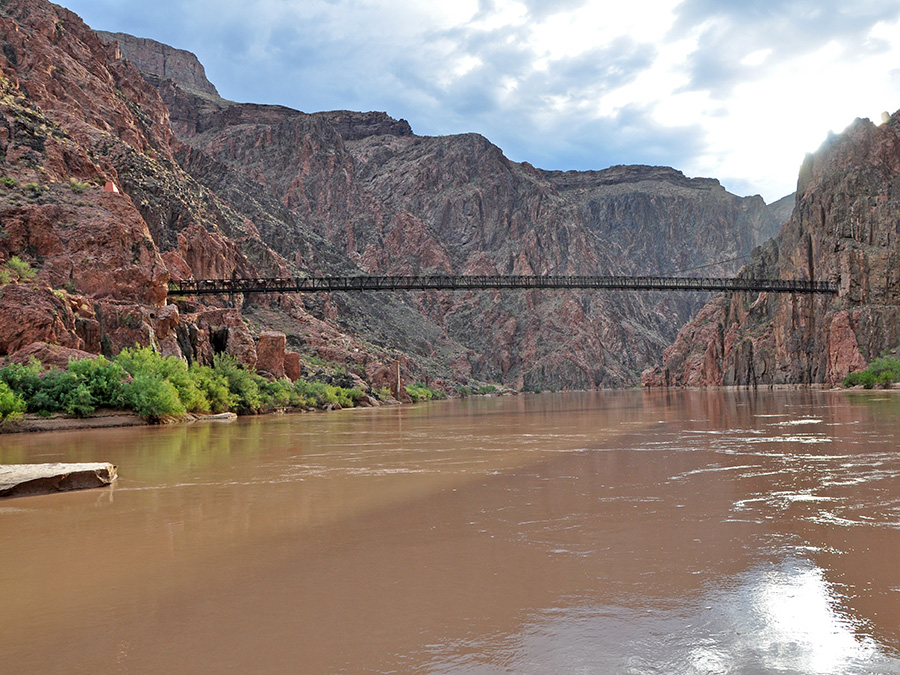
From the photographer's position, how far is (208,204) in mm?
82688

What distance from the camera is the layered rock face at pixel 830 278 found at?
69.7 meters

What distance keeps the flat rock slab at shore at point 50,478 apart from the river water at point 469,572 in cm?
36

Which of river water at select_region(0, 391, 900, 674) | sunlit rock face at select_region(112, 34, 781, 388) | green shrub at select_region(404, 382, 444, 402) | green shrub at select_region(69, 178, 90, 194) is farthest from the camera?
sunlit rock face at select_region(112, 34, 781, 388)

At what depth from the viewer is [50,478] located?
394 inches

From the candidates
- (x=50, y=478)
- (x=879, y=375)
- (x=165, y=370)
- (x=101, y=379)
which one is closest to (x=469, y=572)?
(x=50, y=478)

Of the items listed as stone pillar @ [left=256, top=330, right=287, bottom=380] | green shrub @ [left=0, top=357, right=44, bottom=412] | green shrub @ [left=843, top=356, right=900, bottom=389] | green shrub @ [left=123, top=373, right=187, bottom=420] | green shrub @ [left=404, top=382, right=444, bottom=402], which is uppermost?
stone pillar @ [left=256, top=330, right=287, bottom=380]

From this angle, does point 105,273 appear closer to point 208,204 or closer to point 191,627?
point 191,627

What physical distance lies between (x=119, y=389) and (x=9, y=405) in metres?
4.52

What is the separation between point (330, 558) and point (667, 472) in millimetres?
6504

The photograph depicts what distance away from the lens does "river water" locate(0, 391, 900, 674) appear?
3.60 meters

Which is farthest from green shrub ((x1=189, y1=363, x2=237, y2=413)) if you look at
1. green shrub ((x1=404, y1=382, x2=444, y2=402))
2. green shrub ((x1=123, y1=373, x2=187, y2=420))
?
green shrub ((x1=404, y1=382, x2=444, y2=402))

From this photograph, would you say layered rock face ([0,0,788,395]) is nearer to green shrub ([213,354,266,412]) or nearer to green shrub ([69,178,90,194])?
green shrub ([69,178,90,194])

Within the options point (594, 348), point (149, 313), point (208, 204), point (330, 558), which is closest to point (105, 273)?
point (149, 313)

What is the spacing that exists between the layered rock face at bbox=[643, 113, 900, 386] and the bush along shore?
6341 centimetres
